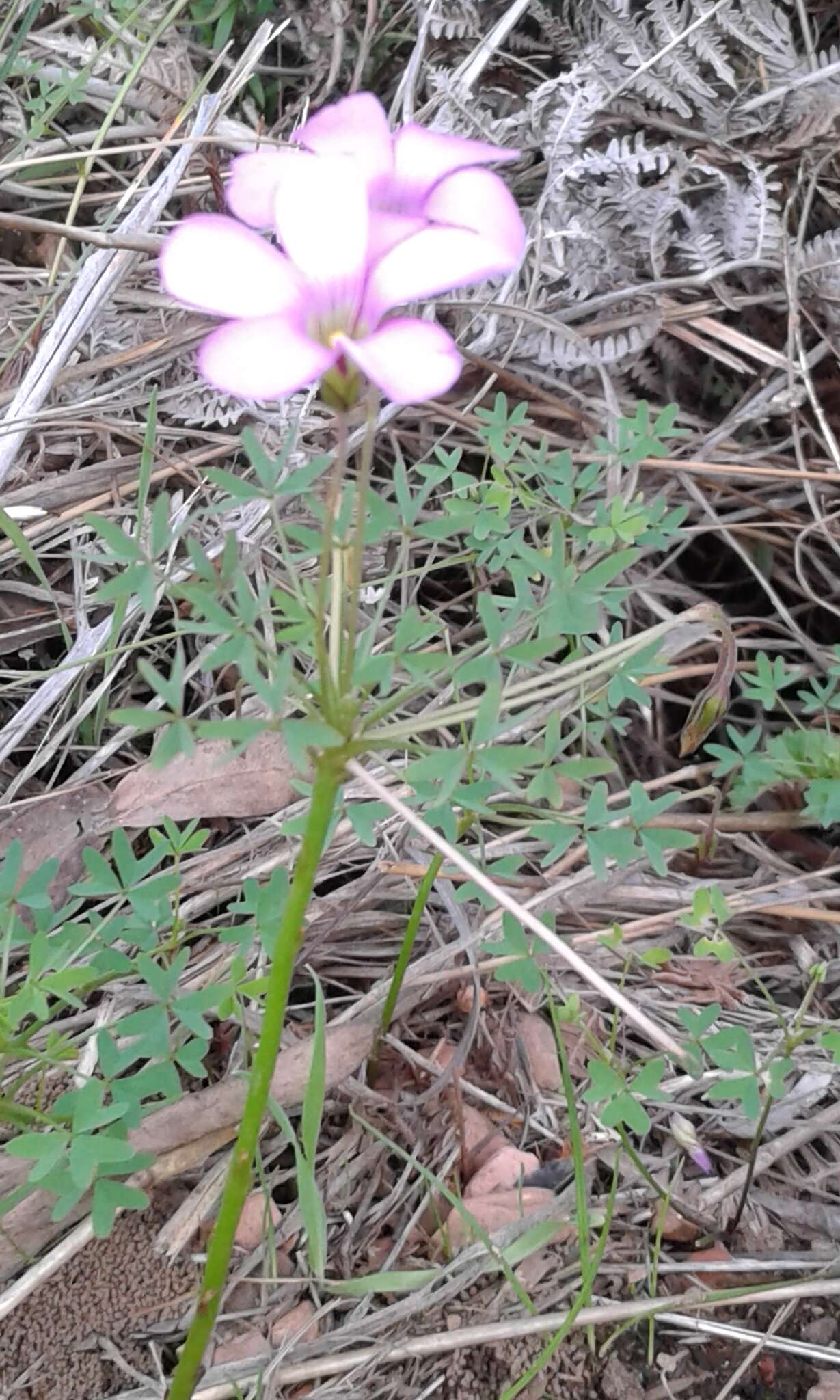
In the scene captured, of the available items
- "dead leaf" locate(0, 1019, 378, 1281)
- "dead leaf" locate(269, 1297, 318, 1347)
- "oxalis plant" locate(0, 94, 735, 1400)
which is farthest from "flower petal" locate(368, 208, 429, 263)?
"dead leaf" locate(269, 1297, 318, 1347)

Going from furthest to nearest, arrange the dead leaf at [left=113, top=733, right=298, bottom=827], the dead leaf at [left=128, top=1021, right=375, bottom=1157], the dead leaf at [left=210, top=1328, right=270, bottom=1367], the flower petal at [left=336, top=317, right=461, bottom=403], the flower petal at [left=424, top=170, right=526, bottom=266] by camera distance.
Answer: the dead leaf at [left=113, top=733, right=298, bottom=827], the dead leaf at [left=128, top=1021, right=375, bottom=1157], the dead leaf at [left=210, top=1328, right=270, bottom=1367], the flower petal at [left=424, top=170, right=526, bottom=266], the flower petal at [left=336, top=317, right=461, bottom=403]

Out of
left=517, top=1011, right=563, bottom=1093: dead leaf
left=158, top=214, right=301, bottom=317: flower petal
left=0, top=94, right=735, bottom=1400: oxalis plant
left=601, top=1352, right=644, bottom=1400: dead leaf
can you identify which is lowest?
left=601, top=1352, right=644, bottom=1400: dead leaf

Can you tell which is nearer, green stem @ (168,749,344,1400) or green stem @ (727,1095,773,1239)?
green stem @ (168,749,344,1400)

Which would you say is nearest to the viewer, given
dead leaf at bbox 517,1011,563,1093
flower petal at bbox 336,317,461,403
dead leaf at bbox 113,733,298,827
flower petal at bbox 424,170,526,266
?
flower petal at bbox 336,317,461,403

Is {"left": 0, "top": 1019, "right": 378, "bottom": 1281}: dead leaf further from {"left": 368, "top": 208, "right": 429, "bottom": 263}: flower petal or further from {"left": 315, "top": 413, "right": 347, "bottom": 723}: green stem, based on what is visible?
{"left": 368, "top": 208, "right": 429, "bottom": 263}: flower petal

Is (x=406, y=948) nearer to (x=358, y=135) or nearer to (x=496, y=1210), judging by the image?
(x=496, y=1210)

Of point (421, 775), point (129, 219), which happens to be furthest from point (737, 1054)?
point (129, 219)

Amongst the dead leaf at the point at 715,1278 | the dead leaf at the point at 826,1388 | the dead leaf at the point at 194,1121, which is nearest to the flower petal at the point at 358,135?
the dead leaf at the point at 194,1121

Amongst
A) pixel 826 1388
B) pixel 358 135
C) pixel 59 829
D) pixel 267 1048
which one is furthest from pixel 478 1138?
pixel 358 135
